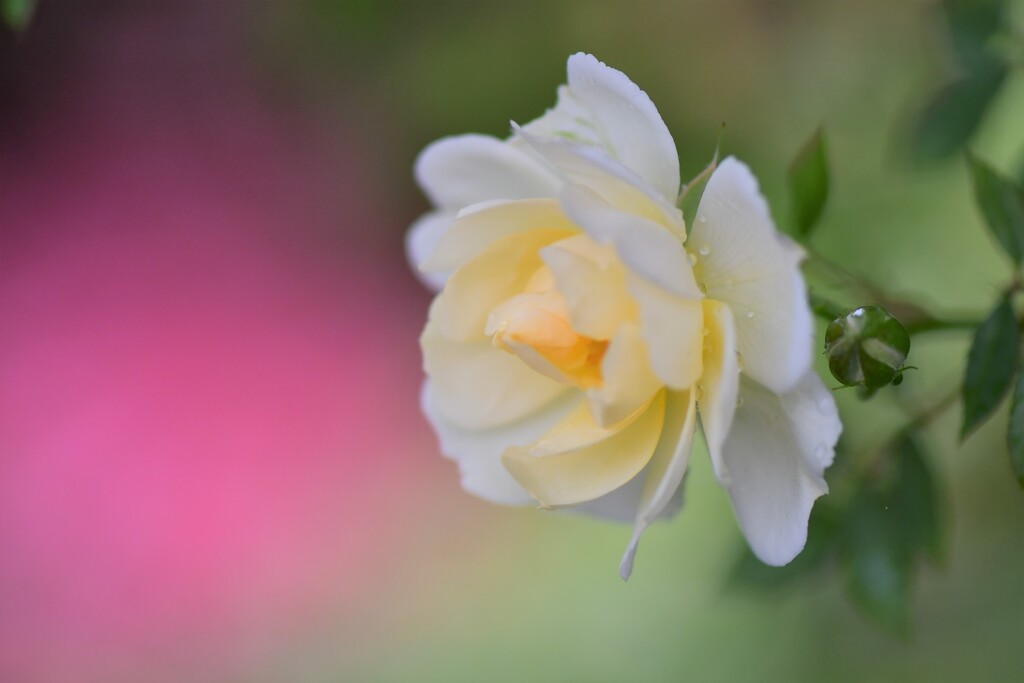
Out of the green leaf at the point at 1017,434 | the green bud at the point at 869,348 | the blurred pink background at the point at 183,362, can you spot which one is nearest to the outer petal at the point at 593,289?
the green bud at the point at 869,348

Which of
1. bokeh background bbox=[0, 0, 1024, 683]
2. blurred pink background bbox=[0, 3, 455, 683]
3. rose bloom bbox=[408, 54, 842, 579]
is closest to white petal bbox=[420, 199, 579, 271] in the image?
rose bloom bbox=[408, 54, 842, 579]

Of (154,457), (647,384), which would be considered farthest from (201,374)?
(647,384)

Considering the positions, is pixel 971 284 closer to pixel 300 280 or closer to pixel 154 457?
pixel 300 280

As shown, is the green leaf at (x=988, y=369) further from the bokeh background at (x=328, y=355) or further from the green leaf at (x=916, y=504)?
the bokeh background at (x=328, y=355)

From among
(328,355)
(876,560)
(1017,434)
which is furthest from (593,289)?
(328,355)

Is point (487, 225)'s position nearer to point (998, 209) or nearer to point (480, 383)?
point (480, 383)
